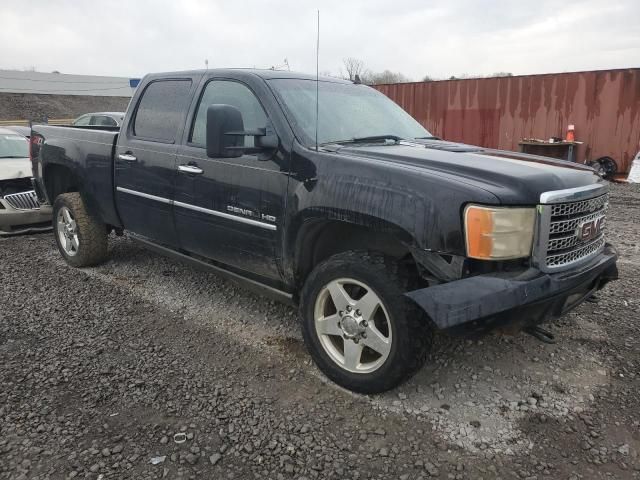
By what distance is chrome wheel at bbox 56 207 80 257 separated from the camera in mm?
5211

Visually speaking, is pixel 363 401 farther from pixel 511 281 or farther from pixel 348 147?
pixel 348 147

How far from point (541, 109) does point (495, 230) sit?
11975 millimetres

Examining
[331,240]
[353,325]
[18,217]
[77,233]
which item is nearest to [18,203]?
[18,217]

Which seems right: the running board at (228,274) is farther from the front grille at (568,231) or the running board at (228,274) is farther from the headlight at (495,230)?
the front grille at (568,231)

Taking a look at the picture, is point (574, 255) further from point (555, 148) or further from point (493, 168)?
point (555, 148)

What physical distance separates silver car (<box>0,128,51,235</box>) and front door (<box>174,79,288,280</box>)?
3.23 m

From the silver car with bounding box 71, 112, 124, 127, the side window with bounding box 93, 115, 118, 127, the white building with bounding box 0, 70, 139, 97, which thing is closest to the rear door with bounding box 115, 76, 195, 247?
the silver car with bounding box 71, 112, 124, 127

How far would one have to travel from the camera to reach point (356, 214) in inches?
107

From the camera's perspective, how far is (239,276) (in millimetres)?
3641

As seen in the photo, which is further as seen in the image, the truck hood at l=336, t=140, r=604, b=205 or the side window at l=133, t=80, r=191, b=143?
the side window at l=133, t=80, r=191, b=143

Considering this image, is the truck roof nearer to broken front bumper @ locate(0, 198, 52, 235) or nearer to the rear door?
the rear door

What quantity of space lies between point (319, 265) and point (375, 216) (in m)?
0.53

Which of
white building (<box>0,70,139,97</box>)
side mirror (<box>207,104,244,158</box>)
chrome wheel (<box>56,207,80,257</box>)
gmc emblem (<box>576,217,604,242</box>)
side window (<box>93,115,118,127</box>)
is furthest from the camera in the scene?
white building (<box>0,70,139,97</box>)

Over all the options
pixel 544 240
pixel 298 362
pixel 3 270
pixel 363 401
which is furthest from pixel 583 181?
pixel 3 270
